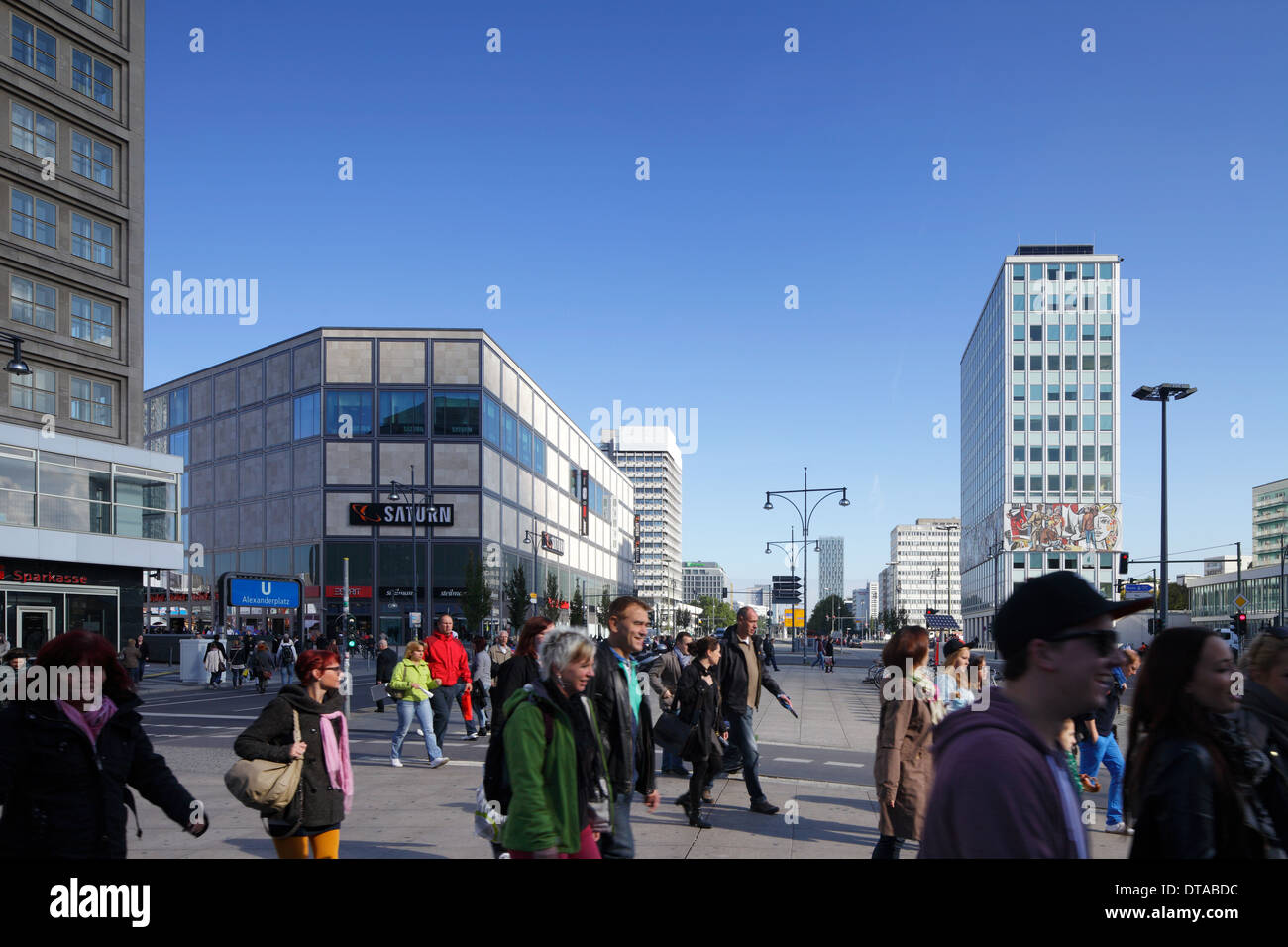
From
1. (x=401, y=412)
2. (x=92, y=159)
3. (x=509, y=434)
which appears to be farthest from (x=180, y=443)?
(x=92, y=159)

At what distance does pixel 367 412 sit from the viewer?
6600cm

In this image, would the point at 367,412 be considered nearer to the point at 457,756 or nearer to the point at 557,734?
the point at 457,756

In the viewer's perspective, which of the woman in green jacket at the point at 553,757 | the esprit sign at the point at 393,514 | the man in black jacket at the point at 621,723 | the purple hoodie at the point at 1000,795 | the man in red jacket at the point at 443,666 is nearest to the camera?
the purple hoodie at the point at 1000,795

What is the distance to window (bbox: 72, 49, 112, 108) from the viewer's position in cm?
3516

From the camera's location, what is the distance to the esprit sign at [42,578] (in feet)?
104

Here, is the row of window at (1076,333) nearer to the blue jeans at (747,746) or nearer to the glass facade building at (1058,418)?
the glass facade building at (1058,418)

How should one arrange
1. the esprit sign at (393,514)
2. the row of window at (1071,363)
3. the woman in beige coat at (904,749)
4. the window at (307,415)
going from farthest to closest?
the row of window at (1071,363), the window at (307,415), the esprit sign at (393,514), the woman in beige coat at (904,749)

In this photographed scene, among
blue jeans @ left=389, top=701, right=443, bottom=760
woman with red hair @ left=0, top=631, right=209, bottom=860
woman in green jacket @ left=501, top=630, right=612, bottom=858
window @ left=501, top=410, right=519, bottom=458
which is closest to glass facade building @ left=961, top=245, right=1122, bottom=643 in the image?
window @ left=501, top=410, right=519, bottom=458

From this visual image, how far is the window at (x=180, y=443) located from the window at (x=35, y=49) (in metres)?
46.8

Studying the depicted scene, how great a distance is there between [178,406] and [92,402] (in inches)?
1798

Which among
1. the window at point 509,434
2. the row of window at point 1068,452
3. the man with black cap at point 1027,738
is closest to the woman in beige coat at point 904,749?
the man with black cap at point 1027,738

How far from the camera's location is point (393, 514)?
63.0m
